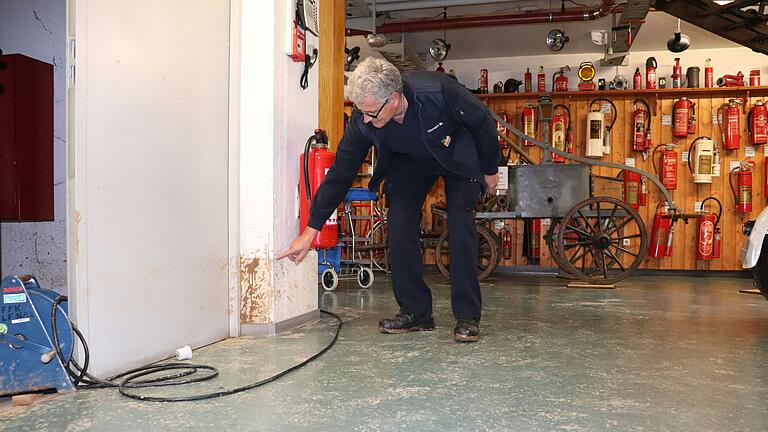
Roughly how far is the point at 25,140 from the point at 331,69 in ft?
5.88

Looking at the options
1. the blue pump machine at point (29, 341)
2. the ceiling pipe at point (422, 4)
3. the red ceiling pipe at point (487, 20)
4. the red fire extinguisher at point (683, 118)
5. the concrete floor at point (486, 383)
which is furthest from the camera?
the red fire extinguisher at point (683, 118)

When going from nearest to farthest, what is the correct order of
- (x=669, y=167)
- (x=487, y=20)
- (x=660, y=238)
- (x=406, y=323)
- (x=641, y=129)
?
(x=406, y=323)
(x=487, y=20)
(x=660, y=238)
(x=669, y=167)
(x=641, y=129)

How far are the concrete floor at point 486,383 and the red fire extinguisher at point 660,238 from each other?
176 inches

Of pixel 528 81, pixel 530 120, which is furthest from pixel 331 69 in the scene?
pixel 528 81

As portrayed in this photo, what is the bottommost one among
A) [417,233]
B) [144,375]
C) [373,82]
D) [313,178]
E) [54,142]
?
[144,375]

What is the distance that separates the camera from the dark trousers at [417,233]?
2.92 meters

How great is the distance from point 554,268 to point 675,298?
311 cm

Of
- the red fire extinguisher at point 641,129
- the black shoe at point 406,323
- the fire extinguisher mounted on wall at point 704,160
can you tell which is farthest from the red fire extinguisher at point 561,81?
the black shoe at point 406,323

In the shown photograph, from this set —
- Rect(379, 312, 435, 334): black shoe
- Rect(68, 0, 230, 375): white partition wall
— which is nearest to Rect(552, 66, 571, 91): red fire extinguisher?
Rect(379, 312, 435, 334): black shoe

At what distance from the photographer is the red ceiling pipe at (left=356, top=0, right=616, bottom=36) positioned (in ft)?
22.4

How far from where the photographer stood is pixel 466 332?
2865mm

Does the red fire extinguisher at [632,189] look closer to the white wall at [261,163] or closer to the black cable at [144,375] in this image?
the white wall at [261,163]

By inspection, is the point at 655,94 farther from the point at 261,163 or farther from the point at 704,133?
the point at 261,163

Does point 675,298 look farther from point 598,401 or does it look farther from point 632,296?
point 598,401
